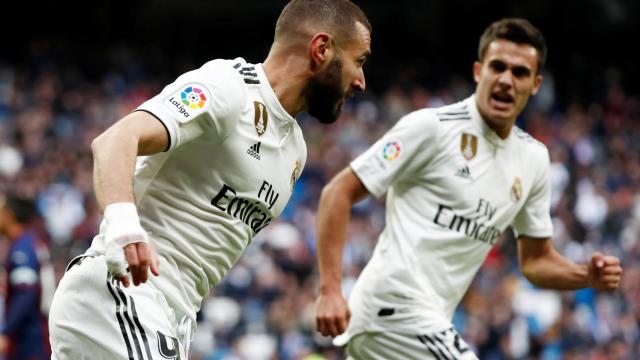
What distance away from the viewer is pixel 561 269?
243 inches

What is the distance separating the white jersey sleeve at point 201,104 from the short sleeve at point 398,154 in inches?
61.2

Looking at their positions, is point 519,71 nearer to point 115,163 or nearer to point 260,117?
point 260,117

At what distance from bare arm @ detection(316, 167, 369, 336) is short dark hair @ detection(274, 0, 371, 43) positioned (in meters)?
1.29

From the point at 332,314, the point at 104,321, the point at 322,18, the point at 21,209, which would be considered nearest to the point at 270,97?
the point at 322,18

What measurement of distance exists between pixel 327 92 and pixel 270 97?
10.5 inches

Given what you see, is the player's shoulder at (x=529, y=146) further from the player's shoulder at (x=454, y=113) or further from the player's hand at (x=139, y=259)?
the player's hand at (x=139, y=259)

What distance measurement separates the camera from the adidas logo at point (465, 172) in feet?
18.9

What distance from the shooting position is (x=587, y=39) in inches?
1030

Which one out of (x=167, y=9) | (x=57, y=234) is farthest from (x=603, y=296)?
(x=167, y=9)

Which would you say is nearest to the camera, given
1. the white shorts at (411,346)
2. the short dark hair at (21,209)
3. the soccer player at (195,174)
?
the soccer player at (195,174)

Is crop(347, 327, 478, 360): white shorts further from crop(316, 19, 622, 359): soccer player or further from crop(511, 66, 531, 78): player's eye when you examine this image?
crop(511, 66, 531, 78): player's eye

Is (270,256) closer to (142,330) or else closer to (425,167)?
(425,167)

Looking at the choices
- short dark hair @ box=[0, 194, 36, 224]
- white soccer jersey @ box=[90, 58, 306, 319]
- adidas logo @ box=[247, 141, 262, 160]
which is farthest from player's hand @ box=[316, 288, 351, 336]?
short dark hair @ box=[0, 194, 36, 224]

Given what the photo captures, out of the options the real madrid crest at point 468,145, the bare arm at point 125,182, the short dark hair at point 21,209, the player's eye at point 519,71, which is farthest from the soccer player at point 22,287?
the bare arm at point 125,182
